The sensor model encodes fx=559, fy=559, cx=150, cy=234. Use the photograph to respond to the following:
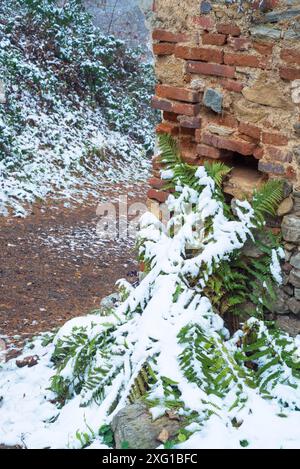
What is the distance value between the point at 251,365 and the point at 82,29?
969 centimetres

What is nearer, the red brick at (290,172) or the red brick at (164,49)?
the red brick at (290,172)

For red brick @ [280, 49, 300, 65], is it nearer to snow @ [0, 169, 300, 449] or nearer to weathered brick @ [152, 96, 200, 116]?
weathered brick @ [152, 96, 200, 116]

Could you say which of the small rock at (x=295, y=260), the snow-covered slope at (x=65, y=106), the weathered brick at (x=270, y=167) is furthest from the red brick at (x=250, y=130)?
the snow-covered slope at (x=65, y=106)

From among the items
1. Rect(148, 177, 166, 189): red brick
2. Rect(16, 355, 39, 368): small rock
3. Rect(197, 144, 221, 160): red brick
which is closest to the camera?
Rect(197, 144, 221, 160): red brick

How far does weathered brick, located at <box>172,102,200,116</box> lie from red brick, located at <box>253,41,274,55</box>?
1.69 ft

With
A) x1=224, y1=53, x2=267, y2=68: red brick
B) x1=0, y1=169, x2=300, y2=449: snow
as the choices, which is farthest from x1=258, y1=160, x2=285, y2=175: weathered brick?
x1=224, y1=53, x2=267, y2=68: red brick

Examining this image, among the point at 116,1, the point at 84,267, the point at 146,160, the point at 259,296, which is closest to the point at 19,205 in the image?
the point at 84,267

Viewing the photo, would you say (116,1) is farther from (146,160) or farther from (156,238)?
(156,238)

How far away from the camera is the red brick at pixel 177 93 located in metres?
3.45

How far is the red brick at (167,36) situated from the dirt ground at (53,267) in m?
2.57

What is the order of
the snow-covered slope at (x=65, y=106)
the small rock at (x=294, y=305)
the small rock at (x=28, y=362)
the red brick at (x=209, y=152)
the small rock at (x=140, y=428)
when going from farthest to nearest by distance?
the snow-covered slope at (x=65, y=106)
the small rock at (x=28, y=362)
the red brick at (x=209, y=152)
the small rock at (x=294, y=305)
the small rock at (x=140, y=428)

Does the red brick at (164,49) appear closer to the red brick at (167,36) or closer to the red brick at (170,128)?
the red brick at (167,36)

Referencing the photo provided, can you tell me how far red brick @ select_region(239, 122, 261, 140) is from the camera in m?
3.23

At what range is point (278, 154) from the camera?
3.17 meters
